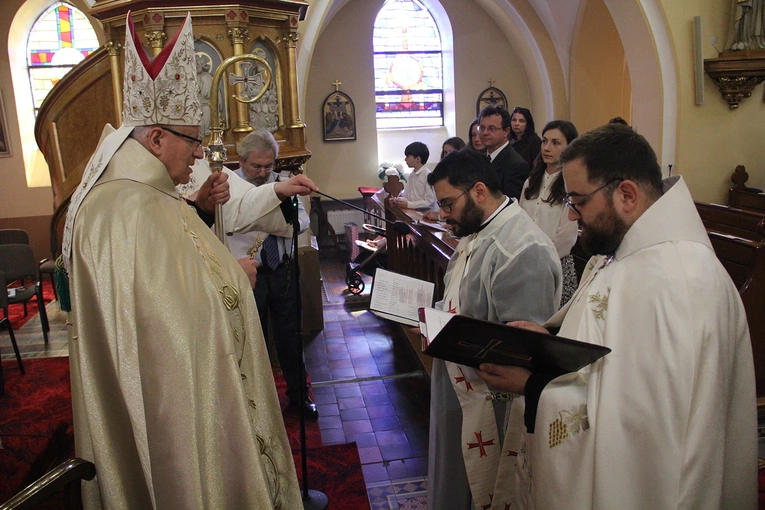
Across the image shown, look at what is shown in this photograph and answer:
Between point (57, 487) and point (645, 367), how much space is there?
4.61ft

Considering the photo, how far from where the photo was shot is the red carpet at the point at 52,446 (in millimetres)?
3098

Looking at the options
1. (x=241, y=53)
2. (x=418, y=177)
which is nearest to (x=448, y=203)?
(x=241, y=53)

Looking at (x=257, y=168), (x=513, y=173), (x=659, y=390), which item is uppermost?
(x=257, y=168)

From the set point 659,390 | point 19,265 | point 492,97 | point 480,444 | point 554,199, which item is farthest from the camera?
point 492,97

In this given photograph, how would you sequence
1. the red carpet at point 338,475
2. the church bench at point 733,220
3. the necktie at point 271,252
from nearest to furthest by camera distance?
the red carpet at point 338,475 < the necktie at point 271,252 < the church bench at point 733,220

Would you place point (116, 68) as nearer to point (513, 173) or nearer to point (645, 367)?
point (513, 173)

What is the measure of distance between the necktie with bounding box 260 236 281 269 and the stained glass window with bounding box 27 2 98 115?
7.84 metres

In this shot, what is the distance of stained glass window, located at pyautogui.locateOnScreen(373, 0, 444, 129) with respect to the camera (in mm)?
11609

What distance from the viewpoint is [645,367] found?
1513mm

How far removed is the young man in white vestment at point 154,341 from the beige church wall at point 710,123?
20.4ft

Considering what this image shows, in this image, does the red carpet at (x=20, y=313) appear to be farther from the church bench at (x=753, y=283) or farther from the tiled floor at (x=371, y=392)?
the church bench at (x=753, y=283)

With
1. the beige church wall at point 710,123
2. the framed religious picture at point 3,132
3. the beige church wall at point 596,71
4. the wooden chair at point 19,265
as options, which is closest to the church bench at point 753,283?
the beige church wall at point 710,123

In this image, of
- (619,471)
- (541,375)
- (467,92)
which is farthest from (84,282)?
(467,92)

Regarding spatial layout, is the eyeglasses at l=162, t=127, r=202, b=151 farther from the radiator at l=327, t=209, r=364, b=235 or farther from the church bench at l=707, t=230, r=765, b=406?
the radiator at l=327, t=209, r=364, b=235
